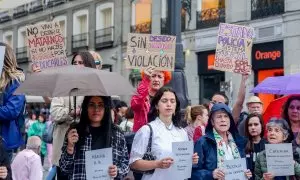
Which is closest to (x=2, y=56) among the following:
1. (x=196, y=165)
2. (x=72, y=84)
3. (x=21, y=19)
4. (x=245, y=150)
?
(x=72, y=84)

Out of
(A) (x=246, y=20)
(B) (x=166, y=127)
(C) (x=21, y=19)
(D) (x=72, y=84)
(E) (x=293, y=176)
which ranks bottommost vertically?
(E) (x=293, y=176)

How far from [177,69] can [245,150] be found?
76.9 inches

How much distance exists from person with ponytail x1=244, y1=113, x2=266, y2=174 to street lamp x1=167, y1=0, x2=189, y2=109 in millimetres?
1287

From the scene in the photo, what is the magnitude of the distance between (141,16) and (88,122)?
21.2 m

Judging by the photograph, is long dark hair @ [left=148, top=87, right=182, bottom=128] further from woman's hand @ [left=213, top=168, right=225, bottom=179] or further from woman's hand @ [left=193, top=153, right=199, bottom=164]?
woman's hand @ [left=213, top=168, right=225, bottom=179]

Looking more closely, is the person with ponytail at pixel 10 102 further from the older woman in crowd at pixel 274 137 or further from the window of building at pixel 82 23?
the window of building at pixel 82 23

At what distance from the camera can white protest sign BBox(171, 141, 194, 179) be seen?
5.34 m

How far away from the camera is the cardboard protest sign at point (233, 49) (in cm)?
708

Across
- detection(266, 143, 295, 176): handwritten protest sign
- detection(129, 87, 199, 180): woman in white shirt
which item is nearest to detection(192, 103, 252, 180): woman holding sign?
detection(129, 87, 199, 180): woman in white shirt

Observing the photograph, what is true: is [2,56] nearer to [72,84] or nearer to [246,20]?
[72,84]

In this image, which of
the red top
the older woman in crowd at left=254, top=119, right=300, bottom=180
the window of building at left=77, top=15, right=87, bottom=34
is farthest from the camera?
the window of building at left=77, top=15, right=87, bottom=34

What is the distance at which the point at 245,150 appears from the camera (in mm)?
6289

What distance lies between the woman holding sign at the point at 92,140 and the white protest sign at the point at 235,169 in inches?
34.9

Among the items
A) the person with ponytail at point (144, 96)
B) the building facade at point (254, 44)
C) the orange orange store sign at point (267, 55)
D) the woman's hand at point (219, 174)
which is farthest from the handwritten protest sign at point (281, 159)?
the orange orange store sign at point (267, 55)
